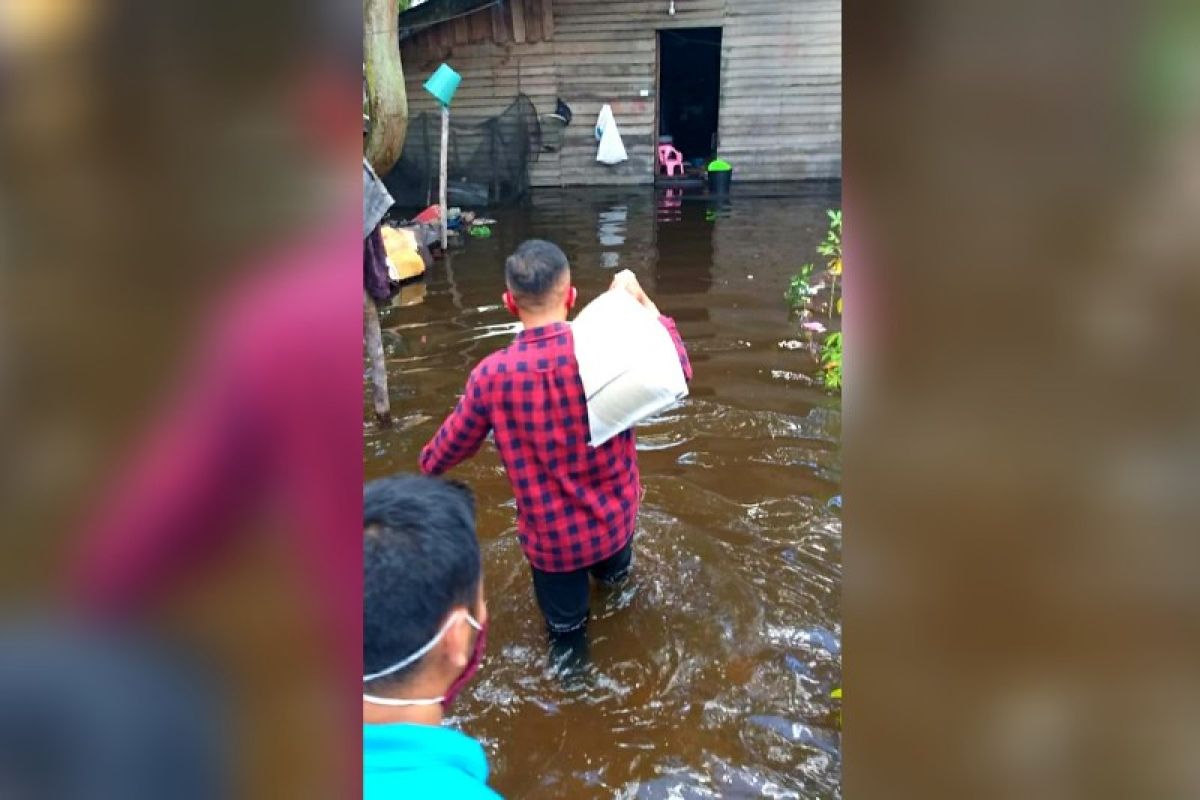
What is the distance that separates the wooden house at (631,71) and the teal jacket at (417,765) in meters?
15.5

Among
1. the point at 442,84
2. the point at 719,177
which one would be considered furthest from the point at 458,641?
the point at 719,177

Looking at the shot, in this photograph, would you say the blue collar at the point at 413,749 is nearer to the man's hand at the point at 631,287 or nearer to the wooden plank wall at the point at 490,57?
the man's hand at the point at 631,287

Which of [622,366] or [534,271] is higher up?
[534,271]

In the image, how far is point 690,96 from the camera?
1894 centimetres

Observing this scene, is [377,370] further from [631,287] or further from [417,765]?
[417,765]

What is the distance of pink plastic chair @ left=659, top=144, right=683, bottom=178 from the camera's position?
16.9 metres

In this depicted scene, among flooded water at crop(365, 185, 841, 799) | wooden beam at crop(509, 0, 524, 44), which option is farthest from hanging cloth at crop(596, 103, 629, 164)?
flooded water at crop(365, 185, 841, 799)

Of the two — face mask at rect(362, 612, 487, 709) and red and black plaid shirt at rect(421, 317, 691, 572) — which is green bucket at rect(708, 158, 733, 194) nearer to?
red and black plaid shirt at rect(421, 317, 691, 572)

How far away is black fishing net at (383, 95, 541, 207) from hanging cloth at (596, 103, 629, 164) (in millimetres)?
1220

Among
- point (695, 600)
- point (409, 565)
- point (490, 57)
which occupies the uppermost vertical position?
point (490, 57)

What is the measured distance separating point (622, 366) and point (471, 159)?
1311 centimetres
